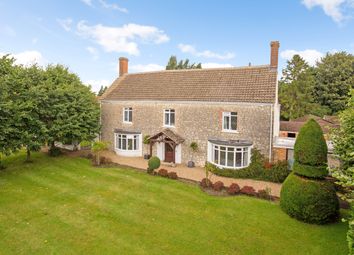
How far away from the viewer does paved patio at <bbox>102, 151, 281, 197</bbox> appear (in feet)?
56.1

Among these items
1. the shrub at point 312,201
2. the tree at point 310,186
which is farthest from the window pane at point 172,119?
the shrub at point 312,201

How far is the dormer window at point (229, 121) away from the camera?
20297mm

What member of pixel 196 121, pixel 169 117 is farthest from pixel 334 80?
pixel 169 117

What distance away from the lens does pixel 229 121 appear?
2050cm

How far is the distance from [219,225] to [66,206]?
27.5ft

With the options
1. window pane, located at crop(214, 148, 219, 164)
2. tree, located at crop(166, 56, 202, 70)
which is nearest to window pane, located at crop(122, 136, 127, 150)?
window pane, located at crop(214, 148, 219, 164)

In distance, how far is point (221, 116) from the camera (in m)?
20.7

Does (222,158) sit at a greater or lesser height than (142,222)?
greater

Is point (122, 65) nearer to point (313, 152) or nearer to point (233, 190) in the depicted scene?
point (233, 190)

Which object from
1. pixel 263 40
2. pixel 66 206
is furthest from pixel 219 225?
pixel 263 40

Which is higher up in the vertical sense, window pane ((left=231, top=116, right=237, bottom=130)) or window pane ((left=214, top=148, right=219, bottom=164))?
window pane ((left=231, top=116, right=237, bottom=130))

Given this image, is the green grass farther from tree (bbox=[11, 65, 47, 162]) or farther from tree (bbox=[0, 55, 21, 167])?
tree (bbox=[11, 65, 47, 162])

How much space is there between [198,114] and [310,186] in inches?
466

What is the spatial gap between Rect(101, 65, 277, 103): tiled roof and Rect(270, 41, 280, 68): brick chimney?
1.77 feet
